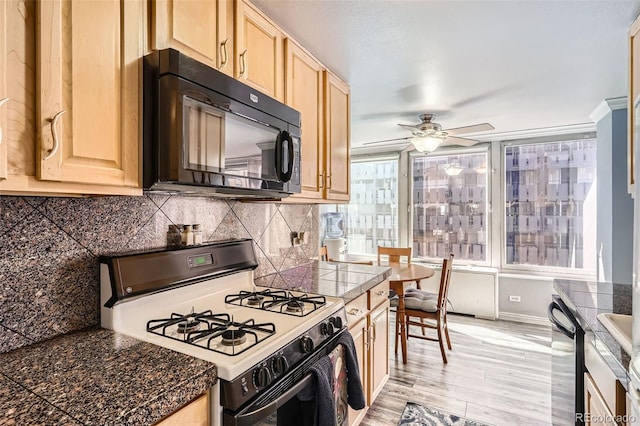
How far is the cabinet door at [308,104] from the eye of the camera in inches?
74.2

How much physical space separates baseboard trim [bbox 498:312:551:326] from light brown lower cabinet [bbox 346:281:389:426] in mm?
2520

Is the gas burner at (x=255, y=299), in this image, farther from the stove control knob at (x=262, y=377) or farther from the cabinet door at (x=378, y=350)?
the cabinet door at (x=378, y=350)

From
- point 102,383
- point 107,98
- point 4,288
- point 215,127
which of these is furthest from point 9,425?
point 215,127

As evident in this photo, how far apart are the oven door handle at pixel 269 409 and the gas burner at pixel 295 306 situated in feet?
0.91

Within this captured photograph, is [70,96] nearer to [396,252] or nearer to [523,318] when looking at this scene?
[396,252]

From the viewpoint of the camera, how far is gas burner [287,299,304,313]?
1435 millimetres

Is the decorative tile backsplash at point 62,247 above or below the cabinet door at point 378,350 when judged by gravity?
above

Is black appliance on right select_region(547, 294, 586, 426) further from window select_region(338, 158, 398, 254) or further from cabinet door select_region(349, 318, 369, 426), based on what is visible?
window select_region(338, 158, 398, 254)

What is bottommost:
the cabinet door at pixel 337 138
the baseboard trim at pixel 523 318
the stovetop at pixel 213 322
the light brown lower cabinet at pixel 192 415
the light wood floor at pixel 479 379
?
the light wood floor at pixel 479 379

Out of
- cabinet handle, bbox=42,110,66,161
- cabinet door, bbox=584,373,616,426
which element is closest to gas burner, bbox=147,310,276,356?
cabinet handle, bbox=42,110,66,161

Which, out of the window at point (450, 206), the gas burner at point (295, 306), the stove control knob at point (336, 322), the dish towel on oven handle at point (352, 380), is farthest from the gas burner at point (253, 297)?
the window at point (450, 206)

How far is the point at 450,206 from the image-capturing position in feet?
15.4

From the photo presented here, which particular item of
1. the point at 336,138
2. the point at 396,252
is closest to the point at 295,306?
the point at 336,138

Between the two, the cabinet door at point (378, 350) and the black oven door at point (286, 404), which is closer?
the black oven door at point (286, 404)
